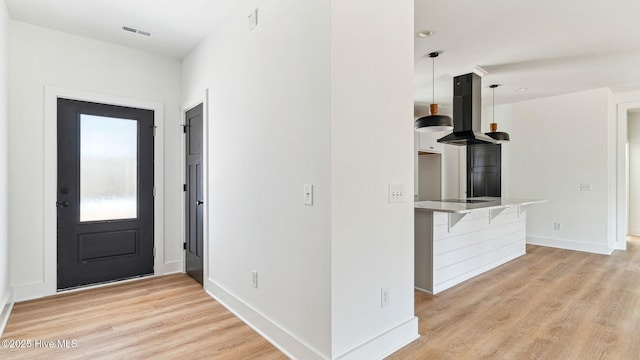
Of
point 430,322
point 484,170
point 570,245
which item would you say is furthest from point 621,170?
point 430,322

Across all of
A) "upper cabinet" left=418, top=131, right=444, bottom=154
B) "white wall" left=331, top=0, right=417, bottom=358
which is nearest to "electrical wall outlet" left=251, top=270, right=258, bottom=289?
"white wall" left=331, top=0, right=417, bottom=358

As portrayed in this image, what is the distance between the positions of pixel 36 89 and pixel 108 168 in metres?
0.99

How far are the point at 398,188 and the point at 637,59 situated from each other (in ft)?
13.1

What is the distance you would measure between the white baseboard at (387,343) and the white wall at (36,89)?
3275 millimetres

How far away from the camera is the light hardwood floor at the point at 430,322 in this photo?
221cm

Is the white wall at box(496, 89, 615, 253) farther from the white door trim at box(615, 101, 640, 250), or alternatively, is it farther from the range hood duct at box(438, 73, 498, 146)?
the range hood duct at box(438, 73, 498, 146)

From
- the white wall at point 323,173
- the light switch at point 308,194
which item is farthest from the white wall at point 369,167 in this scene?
the light switch at point 308,194

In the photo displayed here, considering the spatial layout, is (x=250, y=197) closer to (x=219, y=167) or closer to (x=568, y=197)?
(x=219, y=167)

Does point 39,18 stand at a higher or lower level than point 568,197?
higher

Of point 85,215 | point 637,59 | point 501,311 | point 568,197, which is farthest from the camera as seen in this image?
point 568,197

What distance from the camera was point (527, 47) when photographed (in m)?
3.55

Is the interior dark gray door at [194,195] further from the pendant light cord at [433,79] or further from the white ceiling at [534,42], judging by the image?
the pendant light cord at [433,79]

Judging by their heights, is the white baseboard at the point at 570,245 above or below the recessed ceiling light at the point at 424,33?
below

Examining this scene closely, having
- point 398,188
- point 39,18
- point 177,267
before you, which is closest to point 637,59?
point 398,188
